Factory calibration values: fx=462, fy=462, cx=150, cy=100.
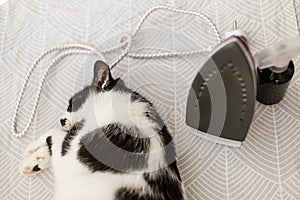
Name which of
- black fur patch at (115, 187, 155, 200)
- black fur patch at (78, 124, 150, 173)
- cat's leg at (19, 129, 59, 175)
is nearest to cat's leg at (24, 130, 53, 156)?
cat's leg at (19, 129, 59, 175)

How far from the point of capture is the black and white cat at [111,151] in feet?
3.29

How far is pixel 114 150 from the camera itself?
1.04 meters

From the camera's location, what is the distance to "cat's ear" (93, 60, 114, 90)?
1101mm

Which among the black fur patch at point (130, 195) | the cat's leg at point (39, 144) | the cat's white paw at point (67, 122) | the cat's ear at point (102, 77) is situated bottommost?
the cat's leg at point (39, 144)

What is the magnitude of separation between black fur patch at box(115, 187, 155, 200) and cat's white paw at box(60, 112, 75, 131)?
0.86 ft

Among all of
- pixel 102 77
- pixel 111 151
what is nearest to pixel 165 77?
pixel 102 77

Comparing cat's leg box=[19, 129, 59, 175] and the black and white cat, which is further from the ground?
the black and white cat

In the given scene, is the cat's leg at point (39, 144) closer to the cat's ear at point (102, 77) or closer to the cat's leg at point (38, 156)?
the cat's leg at point (38, 156)

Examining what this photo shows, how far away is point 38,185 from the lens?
119cm

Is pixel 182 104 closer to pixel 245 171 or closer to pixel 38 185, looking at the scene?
pixel 245 171

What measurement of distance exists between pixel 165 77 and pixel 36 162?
0.42 m

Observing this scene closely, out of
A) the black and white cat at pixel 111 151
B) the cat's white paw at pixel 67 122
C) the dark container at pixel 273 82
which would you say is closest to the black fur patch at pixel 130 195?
the black and white cat at pixel 111 151

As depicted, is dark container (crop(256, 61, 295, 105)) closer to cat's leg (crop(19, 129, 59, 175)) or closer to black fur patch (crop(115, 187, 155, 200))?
black fur patch (crop(115, 187, 155, 200))

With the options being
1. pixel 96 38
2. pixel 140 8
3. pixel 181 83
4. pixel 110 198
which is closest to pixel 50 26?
pixel 96 38
